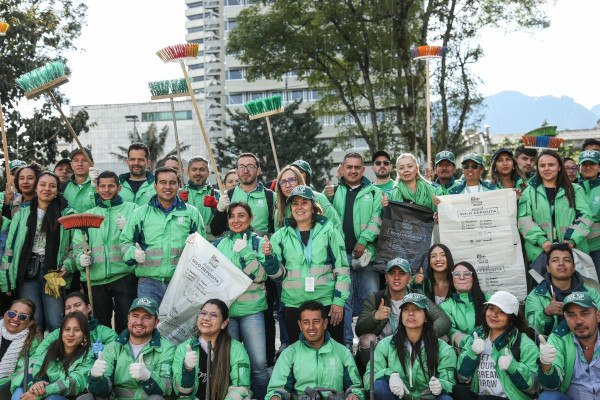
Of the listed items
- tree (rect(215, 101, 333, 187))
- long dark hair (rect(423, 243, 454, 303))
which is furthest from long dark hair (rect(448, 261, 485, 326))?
tree (rect(215, 101, 333, 187))

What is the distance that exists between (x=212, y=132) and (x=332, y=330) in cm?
6381

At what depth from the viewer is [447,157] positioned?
26.7 feet

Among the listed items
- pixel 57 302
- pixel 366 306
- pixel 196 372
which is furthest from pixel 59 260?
pixel 366 306

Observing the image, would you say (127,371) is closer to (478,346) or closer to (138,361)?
(138,361)

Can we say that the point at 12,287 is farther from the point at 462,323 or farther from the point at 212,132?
the point at 212,132

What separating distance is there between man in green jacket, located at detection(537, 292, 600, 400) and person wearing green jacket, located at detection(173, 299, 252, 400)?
2.76 m

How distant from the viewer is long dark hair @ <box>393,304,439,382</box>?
6203 millimetres

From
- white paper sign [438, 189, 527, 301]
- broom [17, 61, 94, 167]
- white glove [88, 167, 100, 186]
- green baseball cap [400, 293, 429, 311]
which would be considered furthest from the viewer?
broom [17, 61, 94, 167]

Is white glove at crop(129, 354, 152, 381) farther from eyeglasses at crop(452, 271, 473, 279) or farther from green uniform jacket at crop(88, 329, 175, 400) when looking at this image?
eyeglasses at crop(452, 271, 473, 279)

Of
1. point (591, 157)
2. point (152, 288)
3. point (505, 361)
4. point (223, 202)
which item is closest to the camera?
point (505, 361)

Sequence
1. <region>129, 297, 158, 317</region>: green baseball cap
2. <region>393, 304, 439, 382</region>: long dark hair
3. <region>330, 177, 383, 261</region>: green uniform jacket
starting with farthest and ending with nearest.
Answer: <region>330, 177, 383, 261</region>: green uniform jacket, <region>129, 297, 158, 317</region>: green baseball cap, <region>393, 304, 439, 382</region>: long dark hair

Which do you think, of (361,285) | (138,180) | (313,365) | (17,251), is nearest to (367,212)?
(361,285)

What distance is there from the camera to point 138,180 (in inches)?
328

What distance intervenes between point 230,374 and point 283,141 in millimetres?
32653
